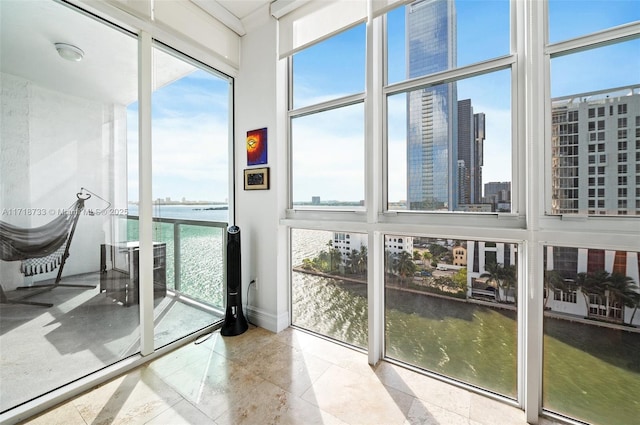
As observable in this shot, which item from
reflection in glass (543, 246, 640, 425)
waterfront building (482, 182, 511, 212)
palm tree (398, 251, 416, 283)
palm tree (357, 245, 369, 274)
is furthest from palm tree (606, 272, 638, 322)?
palm tree (357, 245, 369, 274)

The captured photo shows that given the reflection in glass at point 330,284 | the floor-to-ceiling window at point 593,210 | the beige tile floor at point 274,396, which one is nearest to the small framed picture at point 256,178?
the reflection in glass at point 330,284

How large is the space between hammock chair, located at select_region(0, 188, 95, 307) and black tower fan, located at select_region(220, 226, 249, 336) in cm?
113

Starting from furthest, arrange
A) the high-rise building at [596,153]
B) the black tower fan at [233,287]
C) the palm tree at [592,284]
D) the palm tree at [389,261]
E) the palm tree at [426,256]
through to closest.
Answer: the black tower fan at [233,287]
the palm tree at [389,261]
the palm tree at [426,256]
the palm tree at [592,284]
the high-rise building at [596,153]

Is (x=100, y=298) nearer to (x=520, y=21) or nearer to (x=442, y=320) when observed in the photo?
(x=442, y=320)

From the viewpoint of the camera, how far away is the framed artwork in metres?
2.77

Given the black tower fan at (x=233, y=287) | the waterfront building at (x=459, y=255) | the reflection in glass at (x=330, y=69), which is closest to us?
the waterfront building at (x=459, y=255)

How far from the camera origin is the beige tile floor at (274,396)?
5.32 ft

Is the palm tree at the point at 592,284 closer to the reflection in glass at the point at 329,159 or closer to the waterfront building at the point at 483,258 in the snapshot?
the waterfront building at the point at 483,258

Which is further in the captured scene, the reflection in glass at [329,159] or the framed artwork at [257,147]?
the framed artwork at [257,147]

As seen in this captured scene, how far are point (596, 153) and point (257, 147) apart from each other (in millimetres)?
2646

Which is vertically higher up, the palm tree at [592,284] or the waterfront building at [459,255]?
the waterfront building at [459,255]

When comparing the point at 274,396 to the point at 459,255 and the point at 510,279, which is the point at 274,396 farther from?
the point at 510,279

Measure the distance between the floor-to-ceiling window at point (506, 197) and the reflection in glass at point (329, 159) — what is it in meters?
0.11

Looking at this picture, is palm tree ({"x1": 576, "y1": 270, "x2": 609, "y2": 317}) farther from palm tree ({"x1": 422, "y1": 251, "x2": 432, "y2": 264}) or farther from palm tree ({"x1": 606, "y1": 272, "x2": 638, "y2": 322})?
palm tree ({"x1": 422, "y1": 251, "x2": 432, "y2": 264})
